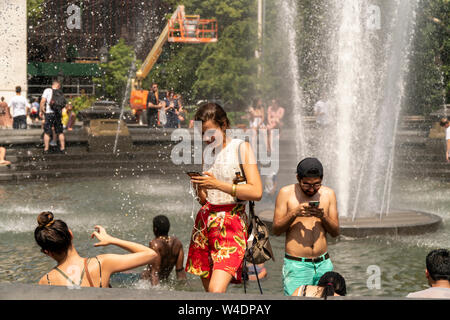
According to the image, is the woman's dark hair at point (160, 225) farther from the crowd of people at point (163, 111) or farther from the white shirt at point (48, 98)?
the crowd of people at point (163, 111)

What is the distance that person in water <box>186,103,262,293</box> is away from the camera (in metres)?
4.32

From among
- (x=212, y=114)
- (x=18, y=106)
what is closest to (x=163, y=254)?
(x=212, y=114)

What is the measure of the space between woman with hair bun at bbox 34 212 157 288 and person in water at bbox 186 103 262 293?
0.60 m

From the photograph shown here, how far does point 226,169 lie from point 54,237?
1.21 metres

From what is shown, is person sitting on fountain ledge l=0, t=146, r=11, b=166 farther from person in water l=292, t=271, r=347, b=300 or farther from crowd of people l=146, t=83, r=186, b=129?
person in water l=292, t=271, r=347, b=300

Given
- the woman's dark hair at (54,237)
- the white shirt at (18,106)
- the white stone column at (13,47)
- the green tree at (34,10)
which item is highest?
the green tree at (34,10)

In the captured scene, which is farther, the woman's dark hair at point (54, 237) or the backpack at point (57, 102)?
the backpack at point (57, 102)

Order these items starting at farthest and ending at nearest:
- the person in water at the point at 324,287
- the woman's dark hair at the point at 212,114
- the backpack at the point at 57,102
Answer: the backpack at the point at 57,102 → the woman's dark hair at the point at 212,114 → the person in water at the point at 324,287

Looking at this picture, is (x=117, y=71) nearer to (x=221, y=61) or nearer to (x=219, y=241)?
(x=221, y=61)

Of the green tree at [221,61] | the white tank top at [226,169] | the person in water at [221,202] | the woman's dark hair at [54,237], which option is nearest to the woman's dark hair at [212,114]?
the person in water at [221,202]

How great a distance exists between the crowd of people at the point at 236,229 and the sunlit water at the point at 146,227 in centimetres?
234

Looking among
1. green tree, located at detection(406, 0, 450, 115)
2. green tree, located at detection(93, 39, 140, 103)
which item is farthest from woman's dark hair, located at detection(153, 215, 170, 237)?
green tree, located at detection(93, 39, 140, 103)

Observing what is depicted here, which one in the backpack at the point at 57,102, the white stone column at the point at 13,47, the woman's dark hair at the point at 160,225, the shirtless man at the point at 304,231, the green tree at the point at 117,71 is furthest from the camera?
the green tree at the point at 117,71

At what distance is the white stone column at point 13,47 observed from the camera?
30.3 meters
